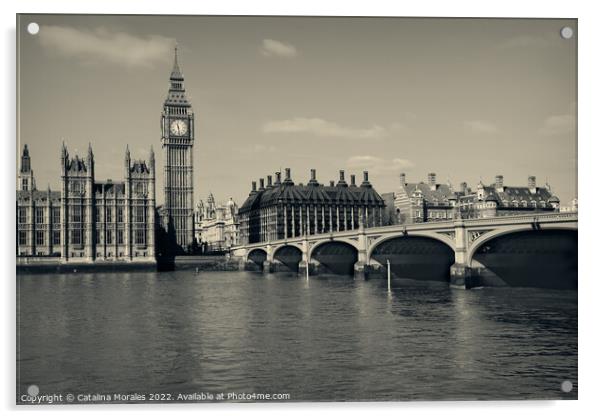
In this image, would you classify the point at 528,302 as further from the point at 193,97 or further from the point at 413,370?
the point at 193,97

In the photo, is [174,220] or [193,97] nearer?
[193,97]

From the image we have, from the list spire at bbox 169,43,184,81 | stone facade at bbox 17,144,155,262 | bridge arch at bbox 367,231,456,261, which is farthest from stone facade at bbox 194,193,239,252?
spire at bbox 169,43,184,81

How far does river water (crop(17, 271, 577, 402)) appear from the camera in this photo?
13273 millimetres

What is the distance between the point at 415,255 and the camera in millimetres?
39219

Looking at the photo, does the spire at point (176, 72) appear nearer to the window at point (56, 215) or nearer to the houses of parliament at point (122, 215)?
the houses of parliament at point (122, 215)

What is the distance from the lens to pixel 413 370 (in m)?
14.3

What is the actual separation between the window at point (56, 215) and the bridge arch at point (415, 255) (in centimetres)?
1502

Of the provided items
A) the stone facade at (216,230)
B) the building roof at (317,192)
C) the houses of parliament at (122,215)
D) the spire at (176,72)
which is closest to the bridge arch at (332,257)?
the building roof at (317,192)

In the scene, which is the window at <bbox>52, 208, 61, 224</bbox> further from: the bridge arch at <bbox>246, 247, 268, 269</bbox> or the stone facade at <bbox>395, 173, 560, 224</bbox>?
the bridge arch at <bbox>246, 247, 268, 269</bbox>

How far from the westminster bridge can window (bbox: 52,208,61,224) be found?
1469 centimetres

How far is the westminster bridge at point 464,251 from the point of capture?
717 inches
